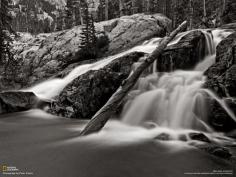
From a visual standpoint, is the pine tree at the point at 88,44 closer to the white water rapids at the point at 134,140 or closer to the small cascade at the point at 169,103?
the white water rapids at the point at 134,140

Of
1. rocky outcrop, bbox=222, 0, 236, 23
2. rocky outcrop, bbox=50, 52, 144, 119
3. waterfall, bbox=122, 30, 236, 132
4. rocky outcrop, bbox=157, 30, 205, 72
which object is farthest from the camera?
rocky outcrop, bbox=222, 0, 236, 23

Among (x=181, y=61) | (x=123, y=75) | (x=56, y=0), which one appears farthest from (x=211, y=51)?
(x=56, y=0)

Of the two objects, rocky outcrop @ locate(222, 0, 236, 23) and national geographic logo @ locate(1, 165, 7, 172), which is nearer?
national geographic logo @ locate(1, 165, 7, 172)

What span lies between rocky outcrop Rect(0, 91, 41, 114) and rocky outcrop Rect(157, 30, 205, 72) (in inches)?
322

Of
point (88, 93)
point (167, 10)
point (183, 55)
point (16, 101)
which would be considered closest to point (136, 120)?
point (88, 93)

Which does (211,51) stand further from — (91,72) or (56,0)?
(56,0)

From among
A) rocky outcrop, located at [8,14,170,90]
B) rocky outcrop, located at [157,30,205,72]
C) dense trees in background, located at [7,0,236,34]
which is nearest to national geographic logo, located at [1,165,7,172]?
rocky outcrop, located at [157,30,205,72]

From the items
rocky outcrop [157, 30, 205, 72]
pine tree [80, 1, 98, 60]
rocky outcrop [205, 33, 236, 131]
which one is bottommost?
rocky outcrop [205, 33, 236, 131]

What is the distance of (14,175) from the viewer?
4.73 m

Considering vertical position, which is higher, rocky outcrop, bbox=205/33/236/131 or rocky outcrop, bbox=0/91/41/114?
rocky outcrop, bbox=205/33/236/131

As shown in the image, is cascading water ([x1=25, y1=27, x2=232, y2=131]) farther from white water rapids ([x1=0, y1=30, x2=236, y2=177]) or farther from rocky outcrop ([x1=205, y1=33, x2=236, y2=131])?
rocky outcrop ([x1=205, y1=33, x2=236, y2=131])

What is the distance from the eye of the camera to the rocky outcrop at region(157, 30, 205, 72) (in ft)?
38.4

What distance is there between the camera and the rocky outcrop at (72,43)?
2376 centimetres

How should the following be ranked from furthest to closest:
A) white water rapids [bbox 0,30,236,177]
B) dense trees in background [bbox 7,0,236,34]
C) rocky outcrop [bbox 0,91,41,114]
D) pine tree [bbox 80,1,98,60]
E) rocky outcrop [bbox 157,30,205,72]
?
dense trees in background [bbox 7,0,236,34] → pine tree [bbox 80,1,98,60] → rocky outcrop [bbox 0,91,41,114] → rocky outcrop [bbox 157,30,205,72] → white water rapids [bbox 0,30,236,177]
